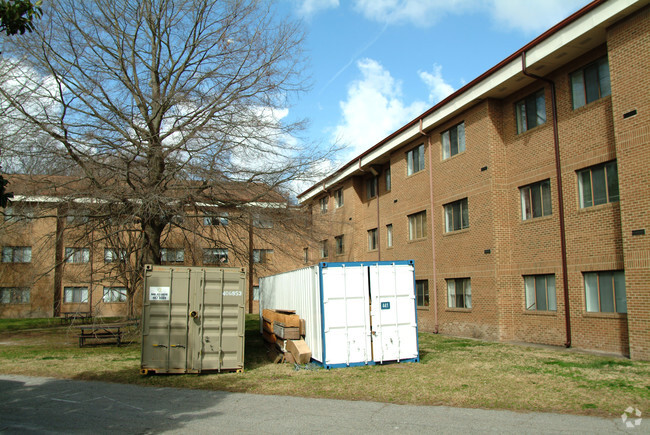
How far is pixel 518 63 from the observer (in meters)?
16.3

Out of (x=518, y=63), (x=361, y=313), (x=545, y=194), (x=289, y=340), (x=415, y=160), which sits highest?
(x=518, y=63)

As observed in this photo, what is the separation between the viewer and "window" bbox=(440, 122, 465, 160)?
20.1m

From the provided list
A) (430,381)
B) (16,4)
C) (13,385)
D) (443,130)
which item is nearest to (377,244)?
(443,130)

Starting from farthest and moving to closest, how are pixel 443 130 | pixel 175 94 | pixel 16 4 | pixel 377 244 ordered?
pixel 377 244, pixel 443 130, pixel 175 94, pixel 16 4

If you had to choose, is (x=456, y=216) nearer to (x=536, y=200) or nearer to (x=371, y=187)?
(x=536, y=200)

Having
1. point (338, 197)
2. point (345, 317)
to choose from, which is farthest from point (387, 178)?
point (345, 317)

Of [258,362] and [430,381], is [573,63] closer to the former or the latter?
[430,381]

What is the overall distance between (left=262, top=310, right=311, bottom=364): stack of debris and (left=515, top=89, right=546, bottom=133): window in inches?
398

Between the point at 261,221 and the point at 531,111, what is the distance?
9819mm

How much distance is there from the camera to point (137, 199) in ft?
50.1

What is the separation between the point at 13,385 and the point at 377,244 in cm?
1938

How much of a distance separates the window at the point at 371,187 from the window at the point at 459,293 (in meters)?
8.89

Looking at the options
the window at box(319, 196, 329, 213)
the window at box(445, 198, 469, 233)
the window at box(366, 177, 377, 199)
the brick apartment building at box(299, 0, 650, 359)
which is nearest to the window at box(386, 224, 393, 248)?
the brick apartment building at box(299, 0, 650, 359)

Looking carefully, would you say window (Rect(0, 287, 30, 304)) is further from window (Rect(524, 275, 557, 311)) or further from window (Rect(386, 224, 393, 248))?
window (Rect(524, 275, 557, 311))
